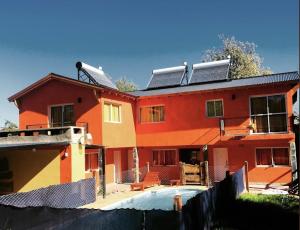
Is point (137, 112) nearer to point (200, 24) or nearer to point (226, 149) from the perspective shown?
point (226, 149)

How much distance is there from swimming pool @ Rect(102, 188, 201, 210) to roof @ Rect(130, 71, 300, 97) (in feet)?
25.2

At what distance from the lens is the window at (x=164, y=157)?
88.1 feet

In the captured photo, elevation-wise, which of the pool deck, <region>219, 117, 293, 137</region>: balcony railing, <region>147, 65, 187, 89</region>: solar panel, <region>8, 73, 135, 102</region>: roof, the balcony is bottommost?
the pool deck

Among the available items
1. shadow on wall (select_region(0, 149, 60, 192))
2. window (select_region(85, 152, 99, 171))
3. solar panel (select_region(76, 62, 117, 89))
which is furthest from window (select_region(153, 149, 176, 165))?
shadow on wall (select_region(0, 149, 60, 192))

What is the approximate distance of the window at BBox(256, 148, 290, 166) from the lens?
901 inches

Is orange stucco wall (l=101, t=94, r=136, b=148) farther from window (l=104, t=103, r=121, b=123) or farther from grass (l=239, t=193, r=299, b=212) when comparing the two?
grass (l=239, t=193, r=299, b=212)

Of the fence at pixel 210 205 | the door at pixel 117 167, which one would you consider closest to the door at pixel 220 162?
the fence at pixel 210 205

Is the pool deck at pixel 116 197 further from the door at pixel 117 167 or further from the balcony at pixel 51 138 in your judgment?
the balcony at pixel 51 138

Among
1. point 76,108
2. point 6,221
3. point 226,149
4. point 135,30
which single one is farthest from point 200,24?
point 6,221

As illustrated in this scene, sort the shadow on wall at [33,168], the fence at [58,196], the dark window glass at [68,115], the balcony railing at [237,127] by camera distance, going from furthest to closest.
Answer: the dark window glass at [68,115] < the balcony railing at [237,127] < the shadow on wall at [33,168] < the fence at [58,196]

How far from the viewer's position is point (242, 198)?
17.2 metres

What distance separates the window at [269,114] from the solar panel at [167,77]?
7.57m

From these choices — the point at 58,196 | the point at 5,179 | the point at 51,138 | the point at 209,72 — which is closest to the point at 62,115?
the point at 51,138

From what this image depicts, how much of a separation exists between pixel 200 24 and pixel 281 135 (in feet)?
46.3
